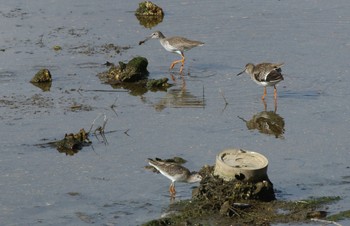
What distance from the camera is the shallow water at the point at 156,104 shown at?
46.6 ft

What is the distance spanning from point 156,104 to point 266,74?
237cm

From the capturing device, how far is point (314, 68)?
2056 cm

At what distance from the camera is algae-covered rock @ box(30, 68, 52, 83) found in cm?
1958

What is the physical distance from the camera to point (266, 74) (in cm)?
1859

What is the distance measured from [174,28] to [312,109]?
22.9 ft

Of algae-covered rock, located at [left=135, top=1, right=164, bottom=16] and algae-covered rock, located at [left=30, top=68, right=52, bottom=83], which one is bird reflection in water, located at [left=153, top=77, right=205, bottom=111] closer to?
algae-covered rock, located at [left=30, top=68, right=52, bottom=83]

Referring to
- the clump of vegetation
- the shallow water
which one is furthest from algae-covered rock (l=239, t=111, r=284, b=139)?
the clump of vegetation

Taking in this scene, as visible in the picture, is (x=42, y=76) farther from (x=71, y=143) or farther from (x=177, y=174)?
(x=177, y=174)

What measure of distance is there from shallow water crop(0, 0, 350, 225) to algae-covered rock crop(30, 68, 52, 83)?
25 cm

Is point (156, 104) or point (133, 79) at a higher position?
point (133, 79)

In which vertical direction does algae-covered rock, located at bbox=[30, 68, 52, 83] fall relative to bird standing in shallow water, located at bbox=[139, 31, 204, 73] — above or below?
below

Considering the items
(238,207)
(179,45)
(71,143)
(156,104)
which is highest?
(179,45)

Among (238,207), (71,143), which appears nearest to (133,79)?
(71,143)

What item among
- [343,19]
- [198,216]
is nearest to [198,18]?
[343,19]
